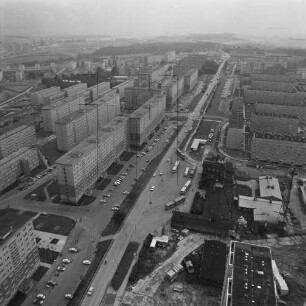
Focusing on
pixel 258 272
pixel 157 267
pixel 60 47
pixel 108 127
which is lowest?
pixel 157 267

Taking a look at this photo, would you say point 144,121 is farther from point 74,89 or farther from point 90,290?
point 74,89

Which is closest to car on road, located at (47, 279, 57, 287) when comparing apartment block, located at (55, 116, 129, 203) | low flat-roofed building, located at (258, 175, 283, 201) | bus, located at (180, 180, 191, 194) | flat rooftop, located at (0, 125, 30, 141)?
apartment block, located at (55, 116, 129, 203)

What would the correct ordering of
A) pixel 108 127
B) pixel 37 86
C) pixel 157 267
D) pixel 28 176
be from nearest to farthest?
pixel 157 267 → pixel 28 176 → pixel 108 127 → pixel 37 86

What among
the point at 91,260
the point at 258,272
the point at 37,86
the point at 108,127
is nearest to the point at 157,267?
the point at 91,260

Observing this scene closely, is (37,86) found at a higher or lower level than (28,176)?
higher

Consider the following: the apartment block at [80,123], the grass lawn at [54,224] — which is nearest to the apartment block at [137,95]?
the apartment block at [80,123]

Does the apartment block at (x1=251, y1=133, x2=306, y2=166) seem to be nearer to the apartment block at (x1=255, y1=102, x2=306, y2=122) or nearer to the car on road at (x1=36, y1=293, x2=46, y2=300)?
the apartment block at (x1=255, y1=102, x2=306, y2=122)

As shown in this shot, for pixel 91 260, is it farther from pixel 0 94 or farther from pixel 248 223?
pixel 0 94
